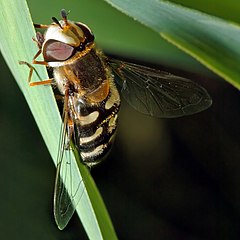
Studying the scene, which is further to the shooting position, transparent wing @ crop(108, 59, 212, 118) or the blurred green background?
the blurred green background

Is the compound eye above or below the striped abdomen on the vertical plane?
above

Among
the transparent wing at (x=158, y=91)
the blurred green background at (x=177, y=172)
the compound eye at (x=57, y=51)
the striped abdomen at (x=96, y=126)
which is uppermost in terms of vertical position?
the compound eye at (x=57, y=51)

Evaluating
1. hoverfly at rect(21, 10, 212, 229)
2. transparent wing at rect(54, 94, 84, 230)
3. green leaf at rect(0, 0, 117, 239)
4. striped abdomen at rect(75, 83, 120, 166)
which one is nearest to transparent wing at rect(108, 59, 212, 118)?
hoverfly at rect(21, 10, 212, 229)

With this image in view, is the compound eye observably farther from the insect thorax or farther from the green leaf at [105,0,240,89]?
the green leaf at [105,0,240,89]

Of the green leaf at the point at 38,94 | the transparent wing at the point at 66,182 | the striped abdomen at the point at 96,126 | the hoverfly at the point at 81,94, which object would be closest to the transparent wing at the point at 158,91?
the hoverfly at the point at 81,94

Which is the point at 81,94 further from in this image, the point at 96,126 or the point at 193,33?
the point at 193,33

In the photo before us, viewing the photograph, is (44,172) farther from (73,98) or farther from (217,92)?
(217,92)

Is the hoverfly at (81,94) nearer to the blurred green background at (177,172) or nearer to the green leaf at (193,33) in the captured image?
the green leaf at (193,33)
